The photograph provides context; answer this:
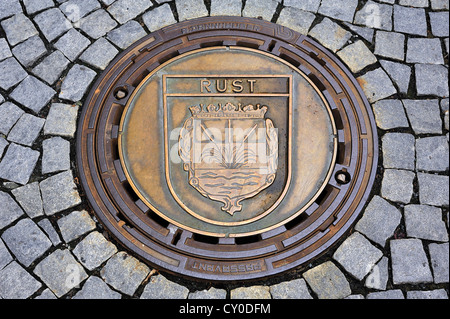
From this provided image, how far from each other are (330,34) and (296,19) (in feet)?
0.85

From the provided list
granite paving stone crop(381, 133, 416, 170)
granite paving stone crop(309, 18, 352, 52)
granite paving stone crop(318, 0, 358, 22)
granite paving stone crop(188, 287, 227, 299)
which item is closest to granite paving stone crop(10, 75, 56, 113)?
granite paving stone crop(188, 287, 227, 299)

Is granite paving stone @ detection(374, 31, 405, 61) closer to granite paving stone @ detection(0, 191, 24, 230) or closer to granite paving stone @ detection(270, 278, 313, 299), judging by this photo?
granite paving stone @ detection(270, 278, 313, 299)

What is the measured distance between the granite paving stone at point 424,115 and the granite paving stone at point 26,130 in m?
2.42

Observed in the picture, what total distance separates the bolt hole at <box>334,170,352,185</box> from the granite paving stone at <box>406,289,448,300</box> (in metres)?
0.74

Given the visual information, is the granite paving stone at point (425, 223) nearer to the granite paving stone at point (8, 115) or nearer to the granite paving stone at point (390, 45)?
the granite paving stone at point (390, 45)

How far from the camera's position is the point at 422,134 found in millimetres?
2504

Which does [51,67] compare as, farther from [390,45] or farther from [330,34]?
[390,45]

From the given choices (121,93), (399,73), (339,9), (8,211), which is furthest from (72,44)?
(399,73)

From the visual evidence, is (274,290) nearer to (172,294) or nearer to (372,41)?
(172,294)

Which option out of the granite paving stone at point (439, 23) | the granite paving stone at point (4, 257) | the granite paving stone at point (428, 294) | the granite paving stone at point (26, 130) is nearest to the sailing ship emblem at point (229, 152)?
the granite paving stone at point (26, 130)

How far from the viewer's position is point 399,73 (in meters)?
2.59

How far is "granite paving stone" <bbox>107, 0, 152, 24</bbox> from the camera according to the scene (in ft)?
8.77
